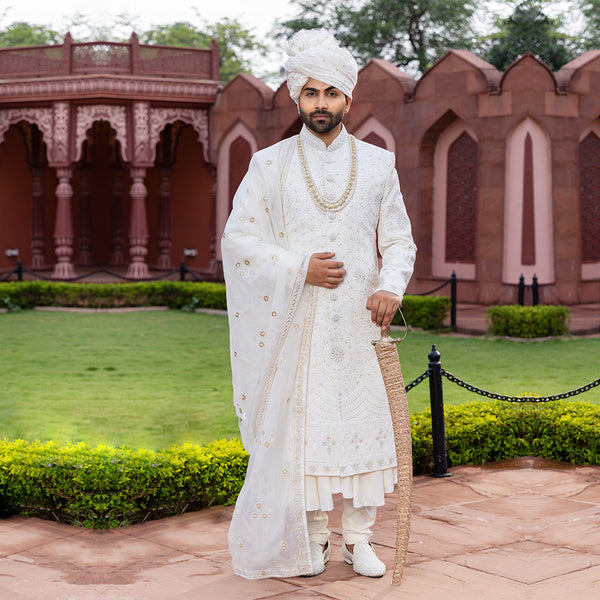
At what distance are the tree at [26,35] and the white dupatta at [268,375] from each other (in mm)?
29399

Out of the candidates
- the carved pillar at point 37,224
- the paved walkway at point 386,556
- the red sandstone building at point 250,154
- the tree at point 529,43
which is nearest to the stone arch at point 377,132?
the red sandstone building at point 250,154

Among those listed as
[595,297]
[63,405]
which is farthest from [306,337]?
[595,297]

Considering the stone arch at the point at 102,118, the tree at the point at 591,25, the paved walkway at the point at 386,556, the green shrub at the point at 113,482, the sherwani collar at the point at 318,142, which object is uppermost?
the tree at the point at 591,25

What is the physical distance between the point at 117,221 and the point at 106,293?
473 cm

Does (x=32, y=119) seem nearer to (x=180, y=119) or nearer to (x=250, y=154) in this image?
(x=180, y=119)

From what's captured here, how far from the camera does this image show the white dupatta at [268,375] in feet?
11.8

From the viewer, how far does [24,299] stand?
14336 millimetres

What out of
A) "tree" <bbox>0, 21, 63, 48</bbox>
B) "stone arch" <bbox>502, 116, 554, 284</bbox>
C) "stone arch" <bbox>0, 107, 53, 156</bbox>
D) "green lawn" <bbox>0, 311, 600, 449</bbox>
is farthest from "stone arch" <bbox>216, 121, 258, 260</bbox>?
"tree" <bbox>0, 21, 63, 48</bbox>

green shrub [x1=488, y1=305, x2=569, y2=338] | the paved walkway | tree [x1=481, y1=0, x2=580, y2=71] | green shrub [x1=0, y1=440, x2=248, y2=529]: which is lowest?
the paved walkway

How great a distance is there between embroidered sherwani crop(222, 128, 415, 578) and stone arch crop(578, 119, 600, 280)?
1093 centimetres

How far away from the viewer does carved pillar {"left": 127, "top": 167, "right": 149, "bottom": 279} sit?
16047mm

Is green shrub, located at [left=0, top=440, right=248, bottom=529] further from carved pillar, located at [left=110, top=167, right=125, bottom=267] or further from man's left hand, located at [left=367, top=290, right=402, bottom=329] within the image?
carved pillar, located at [left=110, top=167, right=125, bottom=267]

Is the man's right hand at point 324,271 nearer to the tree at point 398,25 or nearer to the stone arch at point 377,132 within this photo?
the stone arch at point 377,132

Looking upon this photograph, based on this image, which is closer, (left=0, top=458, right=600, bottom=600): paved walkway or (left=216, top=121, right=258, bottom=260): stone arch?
(left=0, top=458, right=600, bottom=600): paved walkway
